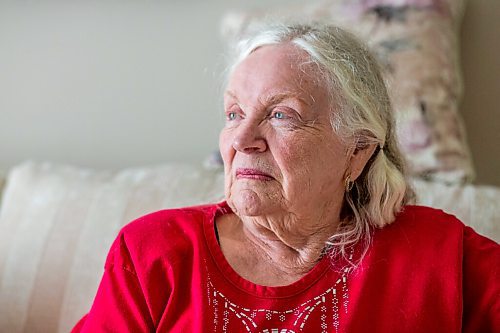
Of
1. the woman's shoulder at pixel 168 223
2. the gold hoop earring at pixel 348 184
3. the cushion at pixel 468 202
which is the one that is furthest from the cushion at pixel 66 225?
the cushion at pixel 468 202

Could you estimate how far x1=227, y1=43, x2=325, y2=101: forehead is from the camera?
1402mm

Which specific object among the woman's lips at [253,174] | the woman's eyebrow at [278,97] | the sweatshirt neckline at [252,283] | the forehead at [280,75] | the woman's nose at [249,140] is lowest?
the sweatshirt neckline at [252,283]

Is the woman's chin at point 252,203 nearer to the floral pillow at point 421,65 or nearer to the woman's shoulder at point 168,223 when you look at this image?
the woman's shoulder at point 168,223

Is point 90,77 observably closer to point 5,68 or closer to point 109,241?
point 5,68

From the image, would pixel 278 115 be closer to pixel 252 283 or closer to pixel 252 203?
pixel 252 203

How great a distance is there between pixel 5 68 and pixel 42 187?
61 cm

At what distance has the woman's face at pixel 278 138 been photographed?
4.54 feet

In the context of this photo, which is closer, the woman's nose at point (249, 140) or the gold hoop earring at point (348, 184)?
the woman's nose at point (249, 140)

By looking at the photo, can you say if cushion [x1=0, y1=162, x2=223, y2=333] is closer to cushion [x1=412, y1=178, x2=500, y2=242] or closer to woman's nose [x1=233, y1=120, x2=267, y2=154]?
woman's nose [x1=233, y1=120, x2=267, y2=154]

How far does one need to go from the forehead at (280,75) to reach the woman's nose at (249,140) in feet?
0.21

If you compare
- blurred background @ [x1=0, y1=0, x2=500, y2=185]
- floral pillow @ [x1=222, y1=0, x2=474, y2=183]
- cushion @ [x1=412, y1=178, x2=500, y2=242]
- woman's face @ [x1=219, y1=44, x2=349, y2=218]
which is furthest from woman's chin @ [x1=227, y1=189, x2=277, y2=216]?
blurred background @ [x1=0, y1=0, x2=500, y2=185]

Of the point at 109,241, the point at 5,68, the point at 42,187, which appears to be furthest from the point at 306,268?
the point at 5,68

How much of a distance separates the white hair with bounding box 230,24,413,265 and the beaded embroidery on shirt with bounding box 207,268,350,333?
105 mm

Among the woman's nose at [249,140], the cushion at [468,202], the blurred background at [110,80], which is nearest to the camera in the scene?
the woman's nose at [249,140]
